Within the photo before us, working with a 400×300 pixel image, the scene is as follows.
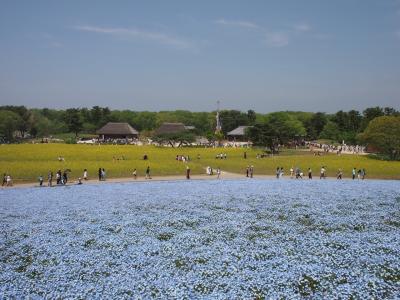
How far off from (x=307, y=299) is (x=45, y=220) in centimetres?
1570

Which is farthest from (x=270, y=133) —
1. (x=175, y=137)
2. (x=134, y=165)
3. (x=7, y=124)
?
(x=7, y=124)

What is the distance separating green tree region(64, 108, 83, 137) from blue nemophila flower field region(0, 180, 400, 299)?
99.3 meters

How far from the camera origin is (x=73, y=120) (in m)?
127

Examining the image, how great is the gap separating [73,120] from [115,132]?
67.5ft

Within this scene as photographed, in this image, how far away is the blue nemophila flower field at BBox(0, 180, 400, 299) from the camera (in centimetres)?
1270

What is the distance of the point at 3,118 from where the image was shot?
343ft

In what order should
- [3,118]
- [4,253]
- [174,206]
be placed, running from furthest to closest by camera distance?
[3,118]
[174,206]
[4,253]

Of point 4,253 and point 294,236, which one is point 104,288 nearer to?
point 4,253

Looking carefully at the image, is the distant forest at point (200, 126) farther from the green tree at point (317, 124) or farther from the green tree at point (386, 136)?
the green tree at point (386, 136)

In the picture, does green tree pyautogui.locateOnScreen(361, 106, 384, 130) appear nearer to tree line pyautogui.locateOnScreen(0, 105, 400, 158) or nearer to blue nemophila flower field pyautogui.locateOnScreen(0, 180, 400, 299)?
tree line pyautogui.locateOnScreen(0, 105, 400, 158)

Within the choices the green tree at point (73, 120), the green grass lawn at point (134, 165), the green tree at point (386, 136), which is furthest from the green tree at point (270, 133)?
the green tree at point (73, 120)

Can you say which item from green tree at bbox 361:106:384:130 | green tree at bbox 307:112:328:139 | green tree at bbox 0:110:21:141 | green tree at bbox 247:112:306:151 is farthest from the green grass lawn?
green tree at bbox 307:112:328:139

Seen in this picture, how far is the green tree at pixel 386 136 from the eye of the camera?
65.7 metres

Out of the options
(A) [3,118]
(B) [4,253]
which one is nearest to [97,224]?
(B) [4,253]
